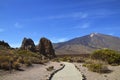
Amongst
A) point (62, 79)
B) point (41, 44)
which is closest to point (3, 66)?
point (62, 79)

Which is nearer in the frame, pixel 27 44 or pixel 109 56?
pixel 109 56

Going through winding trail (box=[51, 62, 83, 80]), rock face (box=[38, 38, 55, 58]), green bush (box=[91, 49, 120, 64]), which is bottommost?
winding trail (box=[51, 62, 83, 80])

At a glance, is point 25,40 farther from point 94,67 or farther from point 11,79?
point 11,79

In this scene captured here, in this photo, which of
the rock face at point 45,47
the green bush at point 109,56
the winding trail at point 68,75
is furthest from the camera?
the rock face at point 45,47

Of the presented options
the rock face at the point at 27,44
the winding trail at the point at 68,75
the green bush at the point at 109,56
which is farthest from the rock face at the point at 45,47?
the winding trail at the point at 68,75

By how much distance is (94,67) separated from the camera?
30.1 m

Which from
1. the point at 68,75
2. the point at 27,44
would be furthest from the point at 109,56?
the point at 27,44

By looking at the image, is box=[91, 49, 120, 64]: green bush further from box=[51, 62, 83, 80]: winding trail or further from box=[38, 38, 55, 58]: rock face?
box=[38, 38, 55, 58]: rock face

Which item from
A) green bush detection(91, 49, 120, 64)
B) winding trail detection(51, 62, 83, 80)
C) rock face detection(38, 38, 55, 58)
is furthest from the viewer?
rock face detection(38, 38, 55, 58)

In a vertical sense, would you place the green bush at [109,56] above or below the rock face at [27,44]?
below

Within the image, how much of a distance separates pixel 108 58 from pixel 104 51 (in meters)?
1.68

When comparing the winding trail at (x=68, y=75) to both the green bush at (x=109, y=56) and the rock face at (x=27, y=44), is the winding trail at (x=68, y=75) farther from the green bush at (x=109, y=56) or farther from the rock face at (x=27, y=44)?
the rock face at (x=27, y=44)

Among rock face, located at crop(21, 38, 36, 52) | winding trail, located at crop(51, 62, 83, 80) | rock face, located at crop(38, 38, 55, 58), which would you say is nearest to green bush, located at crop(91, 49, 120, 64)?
winding trail, located at crop(51, 62, 83, 80)

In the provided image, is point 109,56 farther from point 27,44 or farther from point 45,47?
point 45,47
